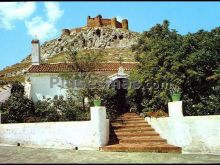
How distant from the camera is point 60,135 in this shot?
17.8 metres

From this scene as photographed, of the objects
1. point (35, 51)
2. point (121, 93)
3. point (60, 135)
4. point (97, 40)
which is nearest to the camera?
point (60, 135)

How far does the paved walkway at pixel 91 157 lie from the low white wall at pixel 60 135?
866mm

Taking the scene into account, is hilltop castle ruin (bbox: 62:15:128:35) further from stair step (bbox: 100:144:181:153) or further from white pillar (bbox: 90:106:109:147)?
stair step (bbox: 100:144:181:153)

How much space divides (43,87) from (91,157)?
12762 mm

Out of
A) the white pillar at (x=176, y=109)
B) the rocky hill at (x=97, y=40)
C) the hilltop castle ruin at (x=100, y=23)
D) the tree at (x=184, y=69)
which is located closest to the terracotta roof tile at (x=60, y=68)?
the tree at (x=184, y=69)

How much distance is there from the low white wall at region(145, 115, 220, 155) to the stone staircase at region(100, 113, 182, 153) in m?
0.49

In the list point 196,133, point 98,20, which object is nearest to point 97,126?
point 196,133

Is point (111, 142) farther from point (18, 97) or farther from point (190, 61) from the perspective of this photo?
point (18, 97)

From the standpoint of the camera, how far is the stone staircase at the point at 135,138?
1653 cm

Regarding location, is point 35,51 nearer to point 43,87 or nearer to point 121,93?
point 43,87

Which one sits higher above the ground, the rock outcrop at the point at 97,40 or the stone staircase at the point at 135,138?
the rock outcrop at the point at 97,40

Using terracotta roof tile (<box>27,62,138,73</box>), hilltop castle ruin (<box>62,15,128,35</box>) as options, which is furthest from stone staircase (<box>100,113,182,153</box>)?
hilltop castle ruin (<box>62,15,128,35</box>)

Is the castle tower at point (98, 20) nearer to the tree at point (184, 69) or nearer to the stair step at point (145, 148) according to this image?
the tree at point (184, 69)

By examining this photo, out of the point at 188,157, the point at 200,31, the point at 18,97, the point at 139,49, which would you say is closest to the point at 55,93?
the point at 18,97
